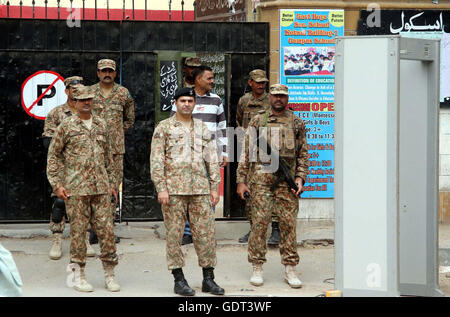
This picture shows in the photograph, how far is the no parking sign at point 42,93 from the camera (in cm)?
956

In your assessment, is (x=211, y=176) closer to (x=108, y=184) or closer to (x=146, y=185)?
(x=108, y=184)

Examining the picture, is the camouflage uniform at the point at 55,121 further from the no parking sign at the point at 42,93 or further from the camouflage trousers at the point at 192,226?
the camouflage trousers at the point at 192,226

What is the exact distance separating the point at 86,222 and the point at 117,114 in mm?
1934

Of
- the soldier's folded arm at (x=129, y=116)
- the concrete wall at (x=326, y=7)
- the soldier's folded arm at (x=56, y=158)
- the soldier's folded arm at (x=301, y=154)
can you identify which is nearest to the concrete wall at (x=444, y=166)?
the concrete wall at (x=326, y=7)

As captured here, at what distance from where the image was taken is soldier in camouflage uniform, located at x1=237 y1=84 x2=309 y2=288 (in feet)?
24.5

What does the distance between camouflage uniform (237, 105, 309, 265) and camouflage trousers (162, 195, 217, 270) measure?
0.55 metres

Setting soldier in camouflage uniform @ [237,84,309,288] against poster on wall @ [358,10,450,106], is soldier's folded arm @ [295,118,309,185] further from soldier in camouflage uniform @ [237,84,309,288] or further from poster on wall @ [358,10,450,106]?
poster on wall @ [358,10,450,106]

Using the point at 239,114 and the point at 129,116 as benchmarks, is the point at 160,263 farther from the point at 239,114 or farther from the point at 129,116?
the point at 239,114

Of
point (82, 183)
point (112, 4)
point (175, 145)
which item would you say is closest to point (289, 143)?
point (175, 145)

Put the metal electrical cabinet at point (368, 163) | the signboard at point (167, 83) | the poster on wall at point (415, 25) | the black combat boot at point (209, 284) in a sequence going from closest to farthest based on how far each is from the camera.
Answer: the metal electrical cabinet at point (368, 163) → the black combat boot at point (209, 284) → the signboard at point (167, 83) → the poster on wall at point (415, 25)

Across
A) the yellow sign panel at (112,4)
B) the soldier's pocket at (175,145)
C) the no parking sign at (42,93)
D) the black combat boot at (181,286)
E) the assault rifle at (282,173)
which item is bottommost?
Answer: the black combat boot at (181,286)

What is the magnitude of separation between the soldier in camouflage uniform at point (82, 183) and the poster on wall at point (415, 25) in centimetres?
408

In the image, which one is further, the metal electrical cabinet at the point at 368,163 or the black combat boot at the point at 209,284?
the black combat boot at the point at 209,284

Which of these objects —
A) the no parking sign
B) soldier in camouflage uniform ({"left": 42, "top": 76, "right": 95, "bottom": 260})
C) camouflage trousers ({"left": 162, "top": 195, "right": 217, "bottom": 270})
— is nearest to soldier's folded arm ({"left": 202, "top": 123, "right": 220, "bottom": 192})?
camouflage trousers ({"left": 162, "top": 195, "right": 217, "bottom": 270})
